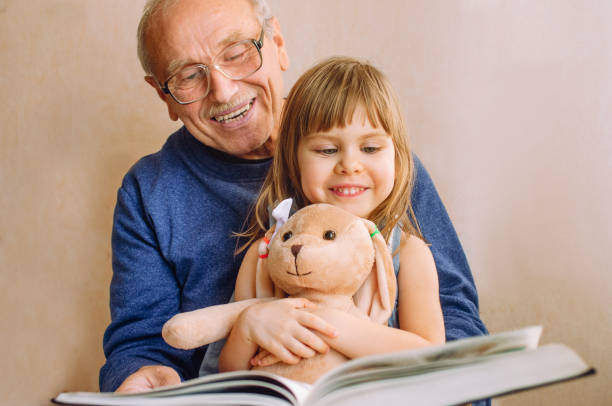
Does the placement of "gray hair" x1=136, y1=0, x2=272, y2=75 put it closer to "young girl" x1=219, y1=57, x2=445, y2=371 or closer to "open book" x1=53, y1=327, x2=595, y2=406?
"young girl" x1=219, y1=57, x2=445, y2=371

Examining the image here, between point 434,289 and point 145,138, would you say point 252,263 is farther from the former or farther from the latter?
point 145,138

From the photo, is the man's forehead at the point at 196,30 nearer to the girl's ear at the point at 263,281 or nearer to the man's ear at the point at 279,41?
the man's ear at the point at 279,41

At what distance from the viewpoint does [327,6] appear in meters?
1.94

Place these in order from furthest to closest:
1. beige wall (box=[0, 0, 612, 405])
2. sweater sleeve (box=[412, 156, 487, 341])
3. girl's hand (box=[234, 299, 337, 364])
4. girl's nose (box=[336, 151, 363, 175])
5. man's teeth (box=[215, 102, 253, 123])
A: beige wall (box=[0, 0, 612, 405]) < man's teeth (box=[215, 102, 253, 123]) < sweater sleeve (box=[412, 156, 487, 341]) < girl's nose (box=[336, 151, 363, 175]) < girl's hand (box=[234, 299, 337, 364])

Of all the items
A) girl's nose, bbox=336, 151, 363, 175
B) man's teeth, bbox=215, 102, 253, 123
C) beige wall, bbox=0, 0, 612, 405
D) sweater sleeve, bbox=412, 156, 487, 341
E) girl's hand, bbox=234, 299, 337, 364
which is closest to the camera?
girl's hand, bbox=234, 299, 337, 364

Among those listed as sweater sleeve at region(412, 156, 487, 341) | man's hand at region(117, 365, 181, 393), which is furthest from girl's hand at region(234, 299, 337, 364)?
sweater sleeve at region(412, 156, 487, 341)

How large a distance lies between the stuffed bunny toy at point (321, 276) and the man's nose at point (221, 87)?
0.53 m

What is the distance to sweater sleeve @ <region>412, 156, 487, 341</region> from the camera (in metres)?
1.36

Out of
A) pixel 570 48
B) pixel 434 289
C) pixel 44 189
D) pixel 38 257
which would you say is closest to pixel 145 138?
pixel 44 189

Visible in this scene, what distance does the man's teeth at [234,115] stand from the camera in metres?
1.46

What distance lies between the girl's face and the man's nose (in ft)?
1.23

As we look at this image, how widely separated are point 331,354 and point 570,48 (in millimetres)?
1375

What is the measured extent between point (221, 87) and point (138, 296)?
613 millimetres

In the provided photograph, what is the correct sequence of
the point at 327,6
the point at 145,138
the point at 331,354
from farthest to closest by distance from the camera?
the point at 145,138 → the point at 327,6 → the point at 331,354
